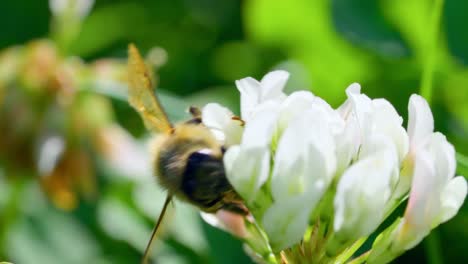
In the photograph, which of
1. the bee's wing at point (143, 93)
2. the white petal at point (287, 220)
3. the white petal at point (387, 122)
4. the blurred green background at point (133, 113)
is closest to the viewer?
the white petal at point (287, 220)

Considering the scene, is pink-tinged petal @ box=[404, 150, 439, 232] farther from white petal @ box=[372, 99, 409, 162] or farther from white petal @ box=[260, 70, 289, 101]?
white petal @ box=[260, 70, 289, 101]

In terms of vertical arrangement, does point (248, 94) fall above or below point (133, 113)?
above

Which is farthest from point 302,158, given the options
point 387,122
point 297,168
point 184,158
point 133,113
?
point 133,113

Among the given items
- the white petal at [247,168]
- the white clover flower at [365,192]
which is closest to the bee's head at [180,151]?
the white petal at [247,168]

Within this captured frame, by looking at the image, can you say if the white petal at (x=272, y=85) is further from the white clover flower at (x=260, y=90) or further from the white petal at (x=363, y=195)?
Answer: the white petal at (x=363, y=195)

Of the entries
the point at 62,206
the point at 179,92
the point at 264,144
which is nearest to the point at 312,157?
the point at 264,144

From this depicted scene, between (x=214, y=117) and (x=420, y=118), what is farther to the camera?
(x=214, y=117)

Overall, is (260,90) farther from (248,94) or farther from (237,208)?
(237,208)
